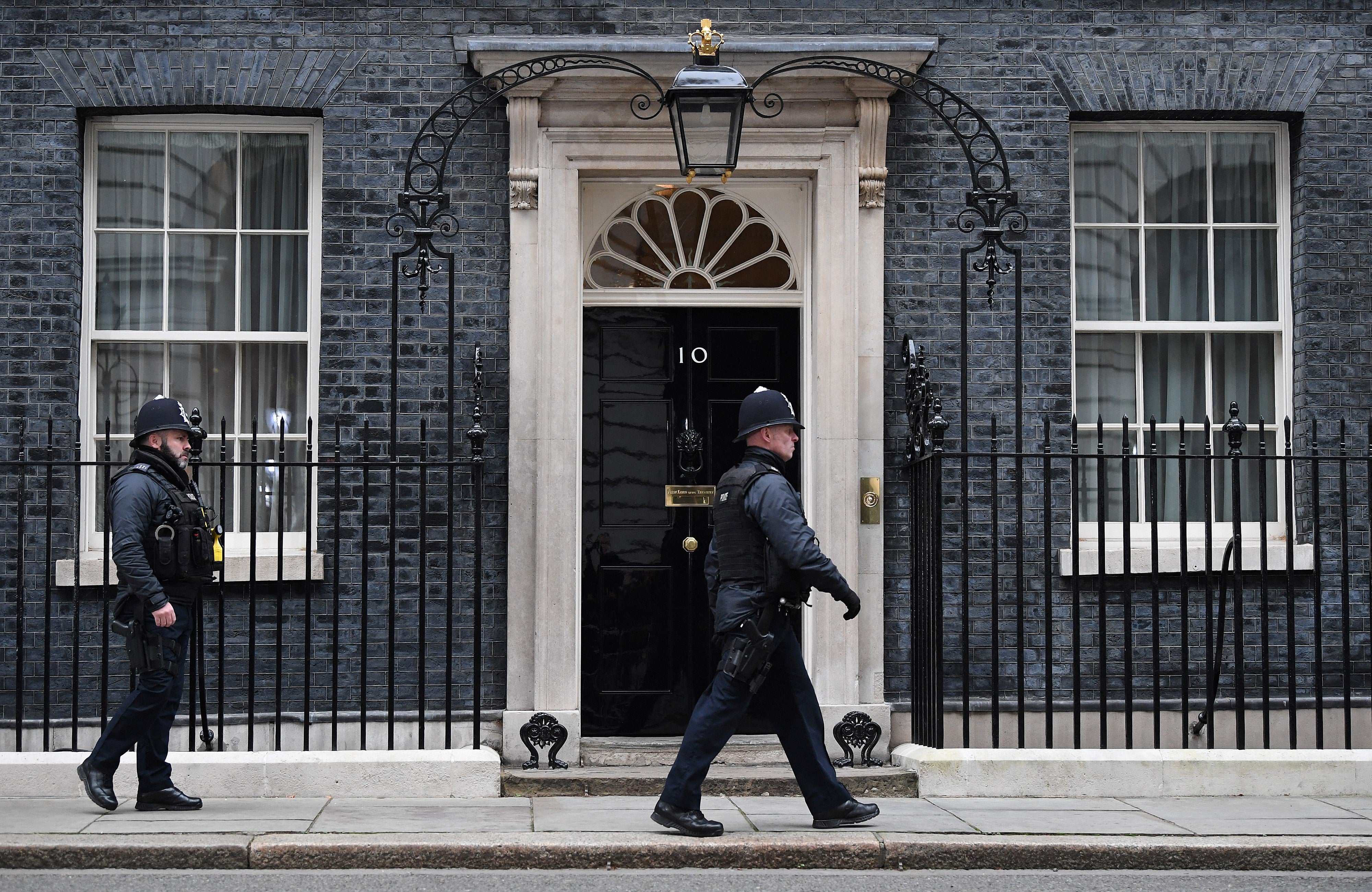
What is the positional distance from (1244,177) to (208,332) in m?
6.23

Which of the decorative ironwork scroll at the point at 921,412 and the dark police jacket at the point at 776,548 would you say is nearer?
the dark police jacket at the point at 776,548

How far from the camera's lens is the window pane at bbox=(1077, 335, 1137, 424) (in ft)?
31.2

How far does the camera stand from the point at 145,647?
274 inches

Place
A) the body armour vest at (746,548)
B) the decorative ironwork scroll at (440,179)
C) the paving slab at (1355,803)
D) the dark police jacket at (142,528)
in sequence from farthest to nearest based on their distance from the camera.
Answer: the decorative ironwork scroll at (440,179), the paving slab at (1355,803), the dark police jacket at (142,528), the body armour vest at (746,548)

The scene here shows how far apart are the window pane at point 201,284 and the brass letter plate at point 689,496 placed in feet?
8.99

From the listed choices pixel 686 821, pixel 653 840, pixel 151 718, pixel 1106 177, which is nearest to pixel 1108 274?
pixel 1106 177

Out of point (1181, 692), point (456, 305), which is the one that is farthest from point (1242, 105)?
point (456, 305)

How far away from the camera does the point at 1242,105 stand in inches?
368

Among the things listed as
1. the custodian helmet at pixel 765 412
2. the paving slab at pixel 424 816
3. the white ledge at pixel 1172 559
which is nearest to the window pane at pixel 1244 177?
the white ledge at pixel 1172 559

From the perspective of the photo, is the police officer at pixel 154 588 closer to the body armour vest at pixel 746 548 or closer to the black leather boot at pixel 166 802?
the black leather boot at pixel 166 802

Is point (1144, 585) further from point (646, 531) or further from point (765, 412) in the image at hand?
point (765, 412)

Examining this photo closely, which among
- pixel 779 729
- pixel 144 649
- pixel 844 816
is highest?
pixel 144 649

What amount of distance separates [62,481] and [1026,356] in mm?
5517

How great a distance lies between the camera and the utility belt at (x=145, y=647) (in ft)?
22.8
